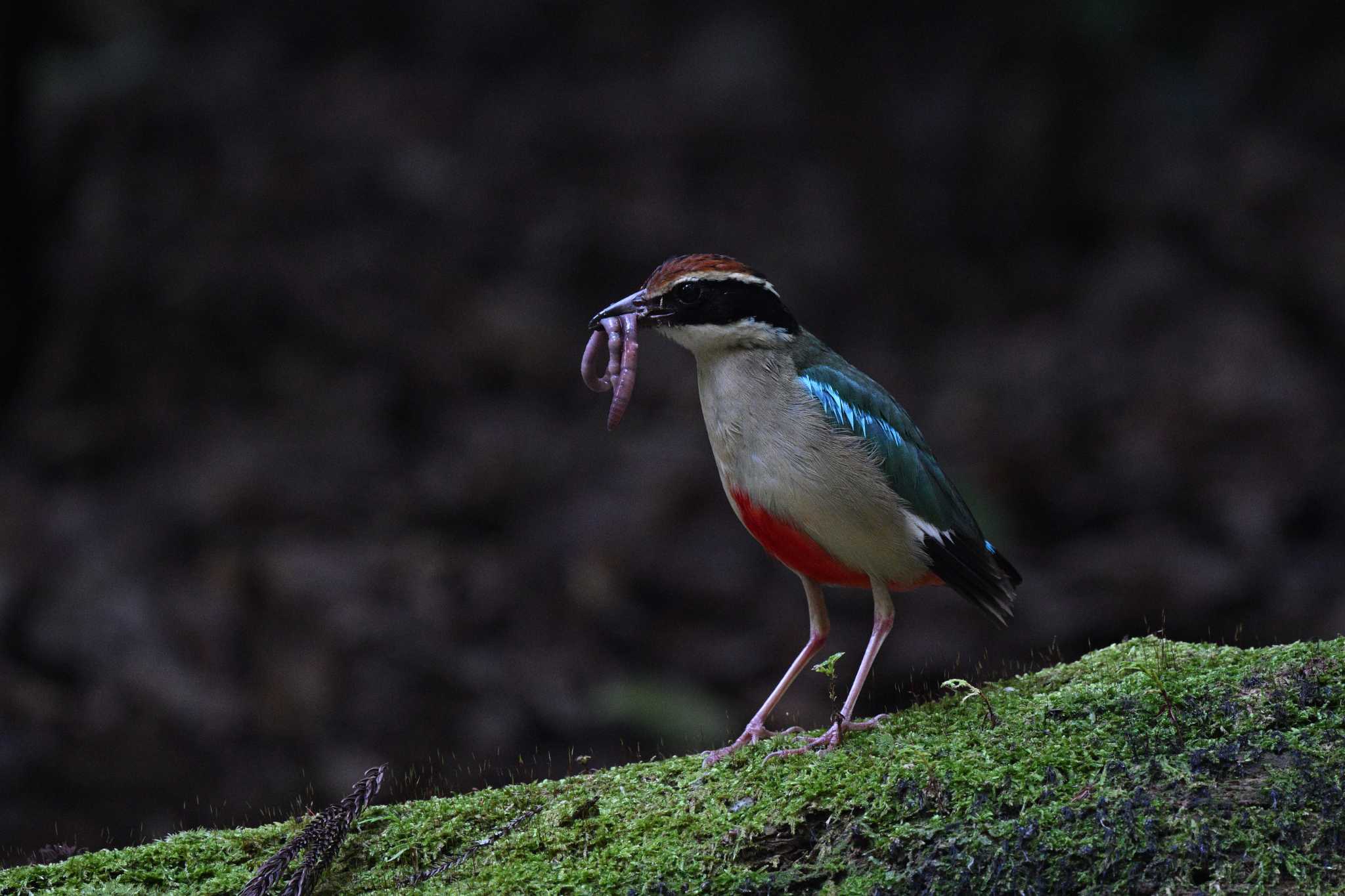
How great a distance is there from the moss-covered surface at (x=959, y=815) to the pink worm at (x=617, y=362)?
133cm

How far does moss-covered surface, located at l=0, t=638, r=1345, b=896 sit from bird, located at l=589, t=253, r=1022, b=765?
0.64 meters

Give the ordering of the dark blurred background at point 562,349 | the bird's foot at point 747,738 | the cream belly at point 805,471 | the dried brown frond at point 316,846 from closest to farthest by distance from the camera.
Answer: the dried brown frond at point 316,846 → the bird's foot at point 747,738 → the cream belly at point 805,471 → the dark blurred background at point 562,349

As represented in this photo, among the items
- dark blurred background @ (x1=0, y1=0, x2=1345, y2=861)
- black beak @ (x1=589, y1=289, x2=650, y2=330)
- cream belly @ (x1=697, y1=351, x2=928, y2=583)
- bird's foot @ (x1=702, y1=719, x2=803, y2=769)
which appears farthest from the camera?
dark blurred background @ (x1=0, y1=0, x2=1345, y2=861)

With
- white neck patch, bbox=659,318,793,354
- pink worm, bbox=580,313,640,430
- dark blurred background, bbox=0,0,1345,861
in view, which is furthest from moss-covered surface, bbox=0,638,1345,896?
dark blurred background, bbox=0,0,1345,861

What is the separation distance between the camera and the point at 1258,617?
9016mm

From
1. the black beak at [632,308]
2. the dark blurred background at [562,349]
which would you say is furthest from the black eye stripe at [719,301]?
the dark blurred background at [562,349]

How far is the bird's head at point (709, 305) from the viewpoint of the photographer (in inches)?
186

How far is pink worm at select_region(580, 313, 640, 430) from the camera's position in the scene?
A: 4.70 meters

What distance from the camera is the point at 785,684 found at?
4.68m

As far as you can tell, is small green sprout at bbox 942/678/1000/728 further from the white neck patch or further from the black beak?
the black beak

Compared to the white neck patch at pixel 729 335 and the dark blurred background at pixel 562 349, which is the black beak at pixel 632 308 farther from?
the dark blurred background at pixel 562 349

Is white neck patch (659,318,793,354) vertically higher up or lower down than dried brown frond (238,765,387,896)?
higher up

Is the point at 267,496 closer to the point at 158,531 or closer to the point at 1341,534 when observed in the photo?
the point at 158,531

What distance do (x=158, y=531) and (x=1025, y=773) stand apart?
814cm
